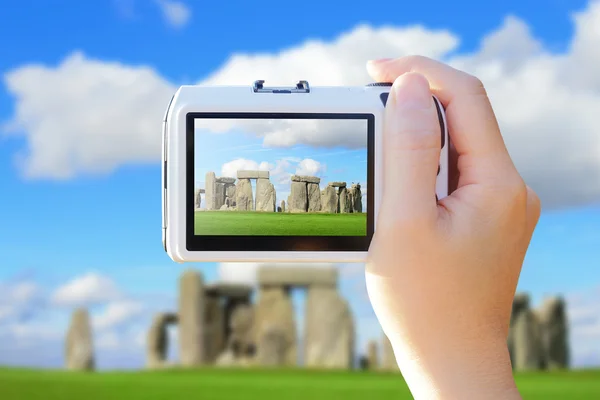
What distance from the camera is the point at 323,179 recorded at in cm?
175

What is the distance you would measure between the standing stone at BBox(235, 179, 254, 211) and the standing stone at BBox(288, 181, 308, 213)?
98mm

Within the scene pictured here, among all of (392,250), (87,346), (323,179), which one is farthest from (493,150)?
(87,346)

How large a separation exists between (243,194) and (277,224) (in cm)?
12

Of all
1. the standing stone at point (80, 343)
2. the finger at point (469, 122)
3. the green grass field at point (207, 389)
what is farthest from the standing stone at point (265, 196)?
the standing stone at point (80, 343)

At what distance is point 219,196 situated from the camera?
175cm

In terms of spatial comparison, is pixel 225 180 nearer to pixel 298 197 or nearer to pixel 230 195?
pixel 230 195

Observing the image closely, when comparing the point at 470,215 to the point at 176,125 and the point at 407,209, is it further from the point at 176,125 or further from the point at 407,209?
the point at 176,125

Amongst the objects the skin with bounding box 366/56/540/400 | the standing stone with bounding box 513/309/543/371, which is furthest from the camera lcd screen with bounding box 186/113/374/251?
the standing stone with bounding box 513/309/543/371

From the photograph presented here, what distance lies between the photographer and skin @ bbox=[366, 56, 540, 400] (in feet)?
4.82

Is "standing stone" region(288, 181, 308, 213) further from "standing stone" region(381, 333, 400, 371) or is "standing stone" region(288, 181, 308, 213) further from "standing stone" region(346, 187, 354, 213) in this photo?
"standing stone" region(381, 333, 400, 371)

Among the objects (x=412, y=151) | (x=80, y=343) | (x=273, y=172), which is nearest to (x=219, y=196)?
(x=273, y=172)

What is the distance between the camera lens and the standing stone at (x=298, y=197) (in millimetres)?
1729

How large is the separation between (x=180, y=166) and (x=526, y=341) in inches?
415

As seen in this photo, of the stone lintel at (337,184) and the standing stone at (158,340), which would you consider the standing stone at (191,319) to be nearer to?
the standing stone at (158,340)
